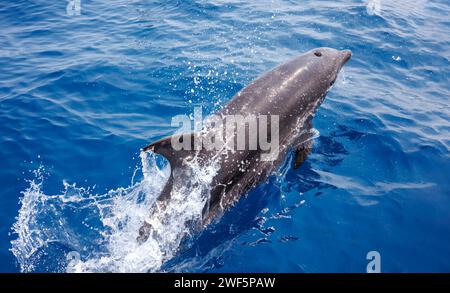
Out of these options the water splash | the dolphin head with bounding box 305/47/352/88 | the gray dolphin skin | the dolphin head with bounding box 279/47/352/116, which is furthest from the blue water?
the dolphin head with bounding box 305/47/352/88

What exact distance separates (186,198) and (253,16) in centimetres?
1060

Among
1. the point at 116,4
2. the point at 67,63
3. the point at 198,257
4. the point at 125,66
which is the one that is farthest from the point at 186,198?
the point at 116,4

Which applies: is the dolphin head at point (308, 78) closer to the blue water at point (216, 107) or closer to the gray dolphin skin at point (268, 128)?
the gray dolphin skin at point (268, 128)

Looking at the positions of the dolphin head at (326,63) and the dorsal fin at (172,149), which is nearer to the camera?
the dorsal fin at (172,149)

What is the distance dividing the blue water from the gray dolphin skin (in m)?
0.40

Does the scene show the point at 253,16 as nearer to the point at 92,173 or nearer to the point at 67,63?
the point at 67,63

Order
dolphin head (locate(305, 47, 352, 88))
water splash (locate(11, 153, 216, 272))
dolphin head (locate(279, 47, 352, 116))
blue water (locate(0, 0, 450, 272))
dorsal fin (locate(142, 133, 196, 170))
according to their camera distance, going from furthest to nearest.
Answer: dolphin head (locate(305, 47, 352, 88)) → dolphin head (locate(279, 47, 352, 116)) → blue water (locate(0, 0, 450, 272)) → water splash (locate(11, 153, 216, 272)) → dorsal fin (locate(142, 133, 196, 170))

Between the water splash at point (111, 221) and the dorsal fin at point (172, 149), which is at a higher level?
the dorsal fin at point (172, 149)

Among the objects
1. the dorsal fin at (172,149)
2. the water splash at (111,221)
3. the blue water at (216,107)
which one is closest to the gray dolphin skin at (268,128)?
the dorsal fin at (172,149)

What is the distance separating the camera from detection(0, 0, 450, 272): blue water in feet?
20.1


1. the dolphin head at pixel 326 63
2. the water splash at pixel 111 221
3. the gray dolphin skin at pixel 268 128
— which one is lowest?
the water splash at pixel 111 221

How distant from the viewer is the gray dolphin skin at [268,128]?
5.88m

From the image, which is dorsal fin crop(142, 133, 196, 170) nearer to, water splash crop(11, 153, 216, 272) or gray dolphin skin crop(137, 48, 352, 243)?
gray dolphin skin crop(137, 48, 352, 243)
